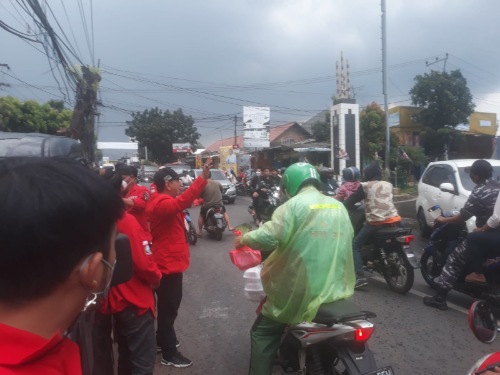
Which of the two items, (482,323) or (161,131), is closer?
(482,323)

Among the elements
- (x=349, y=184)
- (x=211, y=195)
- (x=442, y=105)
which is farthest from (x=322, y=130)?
(x=349, y=184)

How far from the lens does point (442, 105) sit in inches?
1081

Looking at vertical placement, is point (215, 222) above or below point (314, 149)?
below

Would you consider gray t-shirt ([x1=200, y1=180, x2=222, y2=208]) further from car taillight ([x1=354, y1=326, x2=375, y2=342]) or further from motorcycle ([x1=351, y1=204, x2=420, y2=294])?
car taillight ([x1=354, y1=326, x2=375, y2=342])

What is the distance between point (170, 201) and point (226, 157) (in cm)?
2943

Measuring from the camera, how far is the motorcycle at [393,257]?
5668 millimetres

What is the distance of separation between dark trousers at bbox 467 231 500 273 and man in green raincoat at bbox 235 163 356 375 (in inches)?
96.6

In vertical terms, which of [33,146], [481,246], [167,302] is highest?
[33,146]

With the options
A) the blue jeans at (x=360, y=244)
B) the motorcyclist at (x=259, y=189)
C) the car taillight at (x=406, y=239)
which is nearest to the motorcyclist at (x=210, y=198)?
the motorcyclist at (x=259, y=189)

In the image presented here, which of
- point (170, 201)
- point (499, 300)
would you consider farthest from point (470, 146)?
point (170, 201)

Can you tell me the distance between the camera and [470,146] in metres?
32.0

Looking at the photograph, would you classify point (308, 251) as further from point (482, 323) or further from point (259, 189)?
point (259, 189)

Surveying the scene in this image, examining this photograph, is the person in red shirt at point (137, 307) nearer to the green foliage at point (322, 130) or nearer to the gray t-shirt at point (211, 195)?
the gray t-shirt at point (211, 195)

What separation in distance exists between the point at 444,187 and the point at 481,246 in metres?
2.56
